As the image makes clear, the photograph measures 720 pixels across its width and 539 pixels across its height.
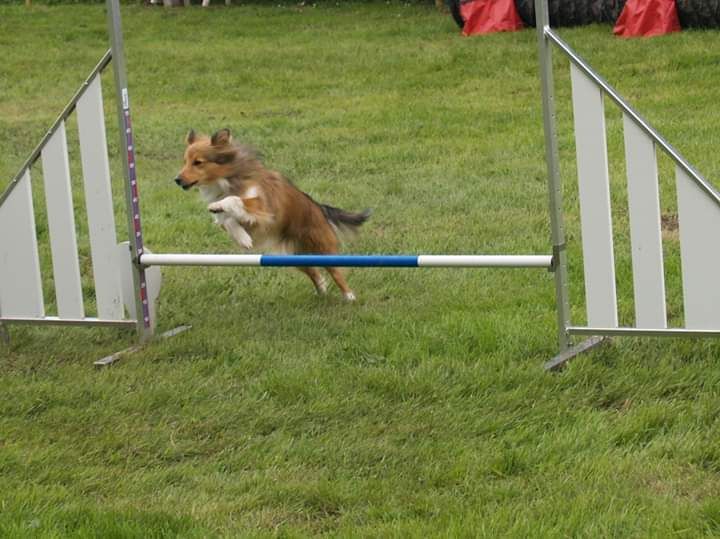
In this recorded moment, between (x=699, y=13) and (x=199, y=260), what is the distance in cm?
1021

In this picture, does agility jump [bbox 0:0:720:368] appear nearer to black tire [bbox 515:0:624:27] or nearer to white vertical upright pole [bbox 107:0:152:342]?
white vertical upright pole [bbox 107:0:152:342]

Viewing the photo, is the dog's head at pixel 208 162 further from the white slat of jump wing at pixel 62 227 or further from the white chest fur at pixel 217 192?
the white slat of jump wing at pixel 62 227

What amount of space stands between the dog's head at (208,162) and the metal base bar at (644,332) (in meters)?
2.23

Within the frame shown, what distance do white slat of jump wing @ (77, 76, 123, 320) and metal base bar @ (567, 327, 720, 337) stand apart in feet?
7.12

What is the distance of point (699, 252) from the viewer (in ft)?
16.3

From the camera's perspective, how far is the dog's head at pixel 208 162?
21.5 ft

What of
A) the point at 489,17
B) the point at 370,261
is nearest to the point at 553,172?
the point at 370,261

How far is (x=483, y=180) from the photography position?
9.20m

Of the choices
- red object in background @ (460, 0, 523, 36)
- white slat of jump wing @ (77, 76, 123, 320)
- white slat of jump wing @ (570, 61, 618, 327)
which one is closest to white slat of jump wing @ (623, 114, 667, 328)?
white slat of jump wing @ (570, 61, 618, 327)

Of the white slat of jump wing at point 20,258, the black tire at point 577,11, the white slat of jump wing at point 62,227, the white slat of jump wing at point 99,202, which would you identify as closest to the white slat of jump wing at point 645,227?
the white slat of jump wing at point 99,202

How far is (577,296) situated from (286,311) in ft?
4.79

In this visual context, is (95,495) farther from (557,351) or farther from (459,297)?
(459,297)

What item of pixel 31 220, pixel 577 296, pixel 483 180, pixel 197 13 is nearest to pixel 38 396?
pixel 31 220

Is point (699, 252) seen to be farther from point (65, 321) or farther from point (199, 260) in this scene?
point (65, 321)
